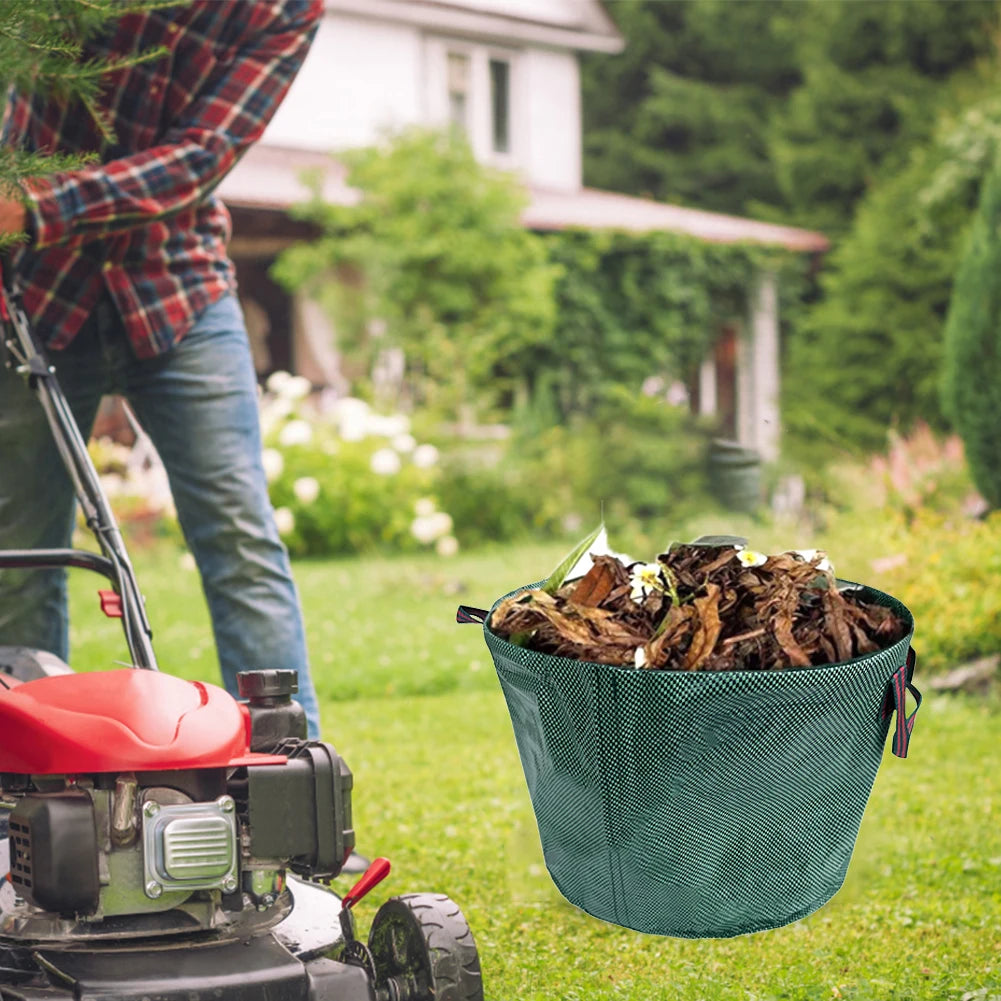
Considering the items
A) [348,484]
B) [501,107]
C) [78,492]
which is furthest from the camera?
[501,107]

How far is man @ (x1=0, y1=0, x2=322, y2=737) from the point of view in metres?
2.82

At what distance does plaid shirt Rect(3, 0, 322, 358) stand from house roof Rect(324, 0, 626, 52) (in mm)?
10223

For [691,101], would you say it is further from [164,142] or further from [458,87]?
[164,142]

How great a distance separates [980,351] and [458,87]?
29.0ft

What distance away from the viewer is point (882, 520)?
629 cm

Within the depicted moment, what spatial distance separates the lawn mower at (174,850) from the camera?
169 cm

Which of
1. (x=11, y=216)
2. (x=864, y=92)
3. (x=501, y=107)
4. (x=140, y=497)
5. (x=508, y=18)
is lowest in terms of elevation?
(x=140, y=497)

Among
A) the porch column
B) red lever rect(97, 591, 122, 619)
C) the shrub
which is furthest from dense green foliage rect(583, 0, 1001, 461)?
red lever rect(97, 591, 122, 619)

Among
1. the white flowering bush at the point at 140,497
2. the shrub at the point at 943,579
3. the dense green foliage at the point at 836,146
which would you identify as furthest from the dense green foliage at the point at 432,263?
the shrub at the point at 943,579

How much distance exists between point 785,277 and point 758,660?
579 inches

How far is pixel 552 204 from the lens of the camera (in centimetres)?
1441

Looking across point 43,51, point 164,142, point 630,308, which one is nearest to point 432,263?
point 630,308

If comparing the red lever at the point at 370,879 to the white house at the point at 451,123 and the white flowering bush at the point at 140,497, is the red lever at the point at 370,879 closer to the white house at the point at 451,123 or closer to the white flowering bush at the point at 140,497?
the white flowering bush at the point at 140,497

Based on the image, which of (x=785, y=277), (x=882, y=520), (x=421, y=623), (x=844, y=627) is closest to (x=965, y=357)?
(x=882, y=520)
